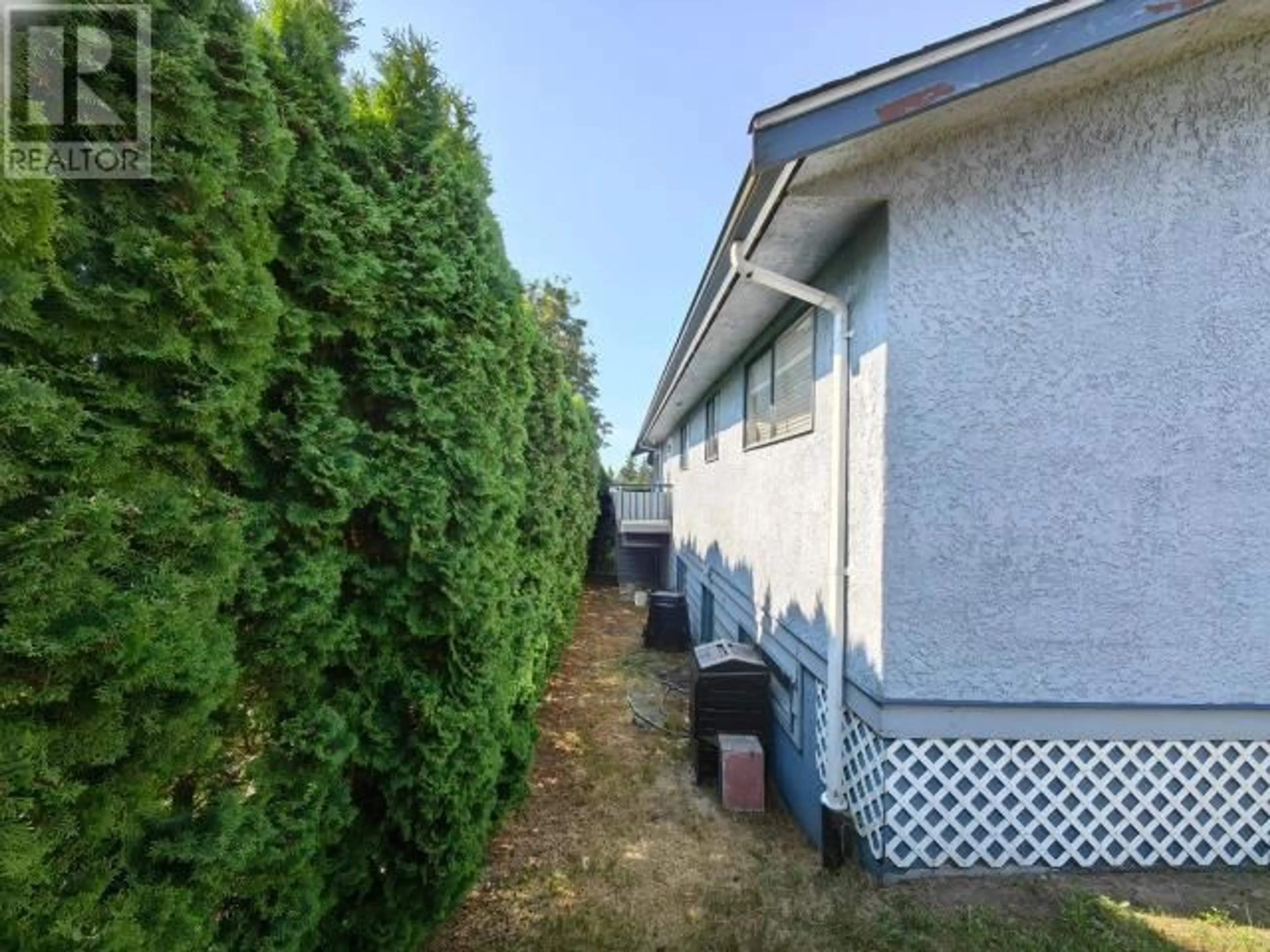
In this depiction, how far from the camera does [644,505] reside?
15.2 m

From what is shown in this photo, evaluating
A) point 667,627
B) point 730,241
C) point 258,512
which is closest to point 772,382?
point 730,241

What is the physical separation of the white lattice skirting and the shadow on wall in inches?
31.0

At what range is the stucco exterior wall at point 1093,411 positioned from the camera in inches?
140

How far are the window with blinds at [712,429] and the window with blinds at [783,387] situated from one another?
2.28 metres

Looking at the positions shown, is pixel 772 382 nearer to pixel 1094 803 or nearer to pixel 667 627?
pixel 1094 803

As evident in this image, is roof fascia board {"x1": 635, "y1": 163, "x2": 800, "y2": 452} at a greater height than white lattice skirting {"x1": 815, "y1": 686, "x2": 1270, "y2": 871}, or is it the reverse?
roof fascia board {"x1": 635, "y1": 163, "x2": 800, "y2": 452}

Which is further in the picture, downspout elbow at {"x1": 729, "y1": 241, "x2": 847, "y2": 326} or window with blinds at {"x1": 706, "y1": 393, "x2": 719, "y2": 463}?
window with blinds at {"x1": 706, "y1": 393, "x2": 719, "y2": 463}

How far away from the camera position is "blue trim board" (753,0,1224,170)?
305 cm

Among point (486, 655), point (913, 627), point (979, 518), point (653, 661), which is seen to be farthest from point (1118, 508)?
point (653, 661)

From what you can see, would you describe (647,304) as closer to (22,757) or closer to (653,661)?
(653,661)

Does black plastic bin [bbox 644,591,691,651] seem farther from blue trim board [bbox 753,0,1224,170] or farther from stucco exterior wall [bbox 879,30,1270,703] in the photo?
blue trim board [bbox 753,0,1224,170]

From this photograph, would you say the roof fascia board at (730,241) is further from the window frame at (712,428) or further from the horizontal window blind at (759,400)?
the window frame at (712,428)

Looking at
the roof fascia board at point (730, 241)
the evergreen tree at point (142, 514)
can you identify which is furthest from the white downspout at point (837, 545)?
the evergreen tree at point (142, 514)

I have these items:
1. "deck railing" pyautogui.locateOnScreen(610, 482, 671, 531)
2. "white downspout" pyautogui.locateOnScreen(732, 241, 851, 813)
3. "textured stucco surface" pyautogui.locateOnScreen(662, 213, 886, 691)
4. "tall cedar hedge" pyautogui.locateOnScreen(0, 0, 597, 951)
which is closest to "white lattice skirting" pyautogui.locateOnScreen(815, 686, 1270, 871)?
"white downspout" pyautogui.locateOnScreen(732, 241, 851, 813)
